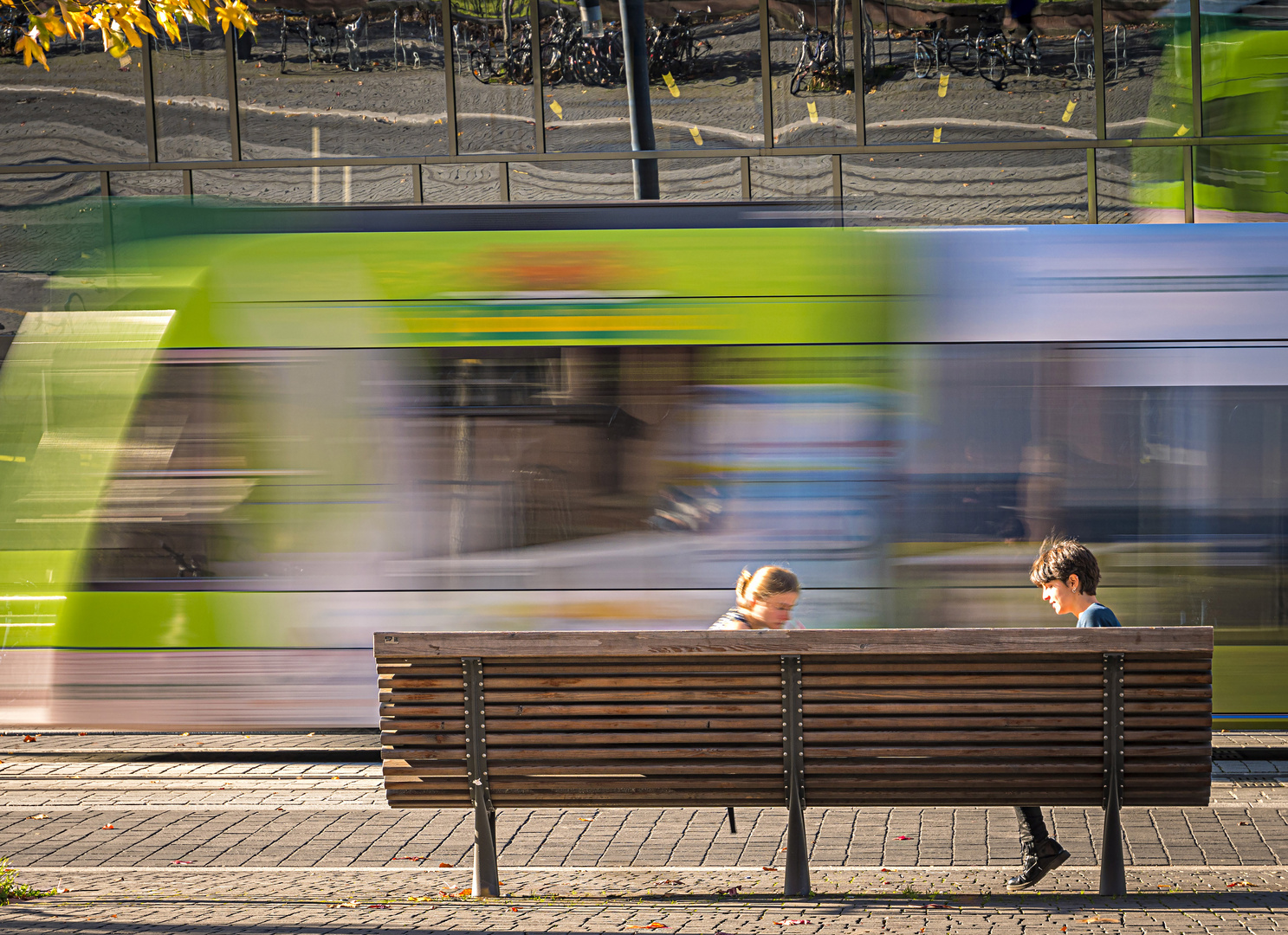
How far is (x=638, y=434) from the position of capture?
7.61 metres

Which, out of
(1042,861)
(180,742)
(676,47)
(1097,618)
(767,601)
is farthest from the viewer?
(676,47)

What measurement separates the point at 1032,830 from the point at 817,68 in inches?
406

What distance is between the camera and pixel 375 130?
1384 cm

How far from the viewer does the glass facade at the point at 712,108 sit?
1358 centimetres

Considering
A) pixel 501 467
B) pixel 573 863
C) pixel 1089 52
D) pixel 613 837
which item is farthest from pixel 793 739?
pixel 1089 52

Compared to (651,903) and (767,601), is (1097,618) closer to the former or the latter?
(767,601)

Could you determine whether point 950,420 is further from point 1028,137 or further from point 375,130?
point 375,130

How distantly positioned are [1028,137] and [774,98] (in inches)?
104

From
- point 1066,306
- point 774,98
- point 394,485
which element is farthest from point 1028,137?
point 394,485

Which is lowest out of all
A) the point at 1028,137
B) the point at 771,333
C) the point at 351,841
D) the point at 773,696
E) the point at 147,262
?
the point at 351,841

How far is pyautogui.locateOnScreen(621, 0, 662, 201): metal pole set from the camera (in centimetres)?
1348

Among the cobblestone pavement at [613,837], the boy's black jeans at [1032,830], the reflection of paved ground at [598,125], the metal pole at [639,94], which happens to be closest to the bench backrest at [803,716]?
the boy's black jeans at [1032,830]

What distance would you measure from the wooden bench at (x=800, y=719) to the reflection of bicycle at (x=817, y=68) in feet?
33.5

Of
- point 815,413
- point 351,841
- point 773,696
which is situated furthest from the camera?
point 815,413
